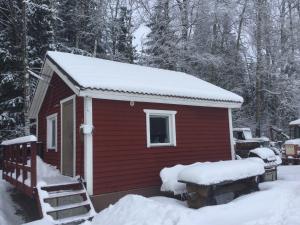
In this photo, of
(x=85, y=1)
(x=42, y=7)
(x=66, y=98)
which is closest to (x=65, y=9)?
(x=85, y=1)

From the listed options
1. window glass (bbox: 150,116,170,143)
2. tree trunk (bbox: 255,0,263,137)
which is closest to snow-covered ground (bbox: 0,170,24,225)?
window glass (bbox: 150,116,170,143)

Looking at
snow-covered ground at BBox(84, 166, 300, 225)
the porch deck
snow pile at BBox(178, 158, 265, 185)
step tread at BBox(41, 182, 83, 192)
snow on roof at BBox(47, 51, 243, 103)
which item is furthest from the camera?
snow on roof at BBox(47, 51, 243, 103)

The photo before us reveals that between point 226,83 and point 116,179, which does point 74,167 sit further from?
point 226,83

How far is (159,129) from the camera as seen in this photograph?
11.1 meters

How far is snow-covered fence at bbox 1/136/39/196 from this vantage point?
28.7 feet

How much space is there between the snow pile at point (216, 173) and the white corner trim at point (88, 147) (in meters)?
2.27

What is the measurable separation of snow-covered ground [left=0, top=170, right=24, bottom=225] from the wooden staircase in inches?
55.8

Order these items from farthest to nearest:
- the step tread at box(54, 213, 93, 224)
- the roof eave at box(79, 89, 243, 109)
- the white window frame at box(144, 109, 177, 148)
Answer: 1. the white window frame at box(144, 109, 177, 148)
2. the roof eave at box(79, 89, 243, 109)
3. the step tread at box(54, 213, 93, 224)

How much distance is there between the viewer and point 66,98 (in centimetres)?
1098

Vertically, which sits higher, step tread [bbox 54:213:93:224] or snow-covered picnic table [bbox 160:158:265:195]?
snow-covered picnic table [bbox 160:158:265:195]

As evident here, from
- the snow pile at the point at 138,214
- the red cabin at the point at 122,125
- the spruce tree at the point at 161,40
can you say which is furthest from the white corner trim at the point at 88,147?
the spruce tree at the point at 161,40

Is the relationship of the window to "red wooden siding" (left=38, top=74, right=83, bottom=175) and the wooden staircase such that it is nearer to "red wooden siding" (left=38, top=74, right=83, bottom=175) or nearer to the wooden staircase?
"red wooden siding" (left=38, top=74, right=83, bottom=175)

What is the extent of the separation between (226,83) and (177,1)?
6847mm

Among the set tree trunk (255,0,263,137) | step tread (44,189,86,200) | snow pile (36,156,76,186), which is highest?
tree trunk (255,0,263,137)
